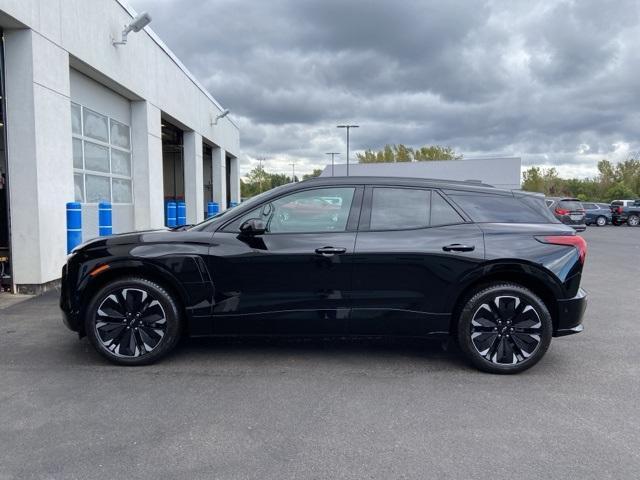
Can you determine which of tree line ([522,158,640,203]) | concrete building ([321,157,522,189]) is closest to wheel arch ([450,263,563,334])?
concrete building ([321,157,522,189])

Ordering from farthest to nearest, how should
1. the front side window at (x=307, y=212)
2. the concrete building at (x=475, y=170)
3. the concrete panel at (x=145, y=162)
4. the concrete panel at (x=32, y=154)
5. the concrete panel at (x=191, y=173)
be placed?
1. the concrete building at (x=475, y=170)
2. the concrete panel at (x=191, y=173)
3. the concrete panel at (x=145, y=162)
4. the concrete panel at (x=32, y=154)
5. the front side window at (x=307, y=212)

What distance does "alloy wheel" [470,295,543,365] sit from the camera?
13.7 feet

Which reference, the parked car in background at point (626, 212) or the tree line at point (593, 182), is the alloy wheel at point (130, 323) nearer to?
the parked car in background at point (626, 212)

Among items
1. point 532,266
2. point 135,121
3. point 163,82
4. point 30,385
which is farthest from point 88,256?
point 163,82

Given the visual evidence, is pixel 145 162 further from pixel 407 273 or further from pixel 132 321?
pixel 407 273

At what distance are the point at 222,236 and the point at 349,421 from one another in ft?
6.22

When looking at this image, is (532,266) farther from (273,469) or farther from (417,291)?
(273,469)

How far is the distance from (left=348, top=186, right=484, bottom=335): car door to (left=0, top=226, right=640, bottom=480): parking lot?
439 mm

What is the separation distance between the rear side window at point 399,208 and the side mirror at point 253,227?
37.1 inches

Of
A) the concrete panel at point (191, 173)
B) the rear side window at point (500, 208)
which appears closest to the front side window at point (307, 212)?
the rear side window at point (500, 208)

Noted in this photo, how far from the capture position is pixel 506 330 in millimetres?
4207

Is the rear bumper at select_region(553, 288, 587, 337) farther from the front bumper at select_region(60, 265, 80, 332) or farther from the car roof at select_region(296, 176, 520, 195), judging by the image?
the front bumper at select_region(60, 265, 80, 332)

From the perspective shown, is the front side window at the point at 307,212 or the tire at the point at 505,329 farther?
the front side window at the point at 307,212

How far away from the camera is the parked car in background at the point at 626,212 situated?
107ft
